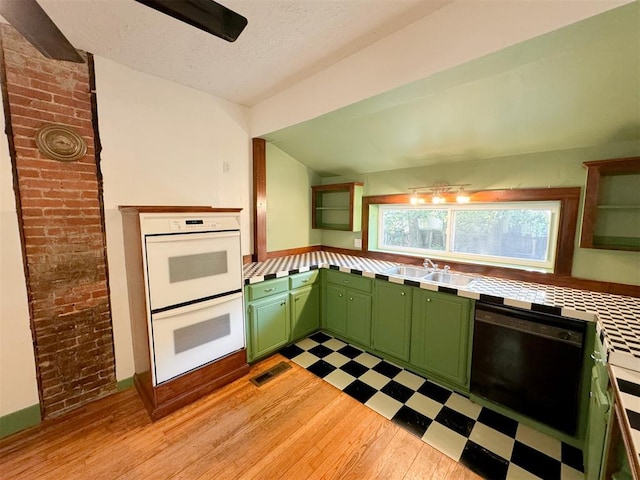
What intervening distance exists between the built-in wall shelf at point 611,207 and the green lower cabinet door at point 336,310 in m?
2.01

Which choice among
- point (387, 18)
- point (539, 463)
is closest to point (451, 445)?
point (539, 463)

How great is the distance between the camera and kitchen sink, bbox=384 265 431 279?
2775 mm

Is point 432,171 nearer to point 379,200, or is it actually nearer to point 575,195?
point 379,200

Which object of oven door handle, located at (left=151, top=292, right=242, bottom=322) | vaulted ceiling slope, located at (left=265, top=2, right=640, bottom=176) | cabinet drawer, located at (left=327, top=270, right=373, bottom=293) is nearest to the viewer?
vaulted ceiling slope, located at (left=265, top=2, right=640, bottom=176)

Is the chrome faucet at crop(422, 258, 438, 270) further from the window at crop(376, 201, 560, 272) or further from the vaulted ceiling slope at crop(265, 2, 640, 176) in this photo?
the vaulted ceiling slope at crop(265, 2, 640, 176)

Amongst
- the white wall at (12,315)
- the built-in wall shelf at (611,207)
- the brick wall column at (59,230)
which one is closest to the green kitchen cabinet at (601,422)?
the built-in wall shelf at (611,207)

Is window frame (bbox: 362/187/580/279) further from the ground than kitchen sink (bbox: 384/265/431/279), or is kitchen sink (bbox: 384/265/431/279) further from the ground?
window frame (bbox: 362/187/580/279)

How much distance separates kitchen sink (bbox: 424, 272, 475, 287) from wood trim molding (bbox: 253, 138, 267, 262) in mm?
1844

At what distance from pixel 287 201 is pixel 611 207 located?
289cm

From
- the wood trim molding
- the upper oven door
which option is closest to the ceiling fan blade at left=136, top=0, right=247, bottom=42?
the upper oven door

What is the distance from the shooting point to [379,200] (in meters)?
3.16

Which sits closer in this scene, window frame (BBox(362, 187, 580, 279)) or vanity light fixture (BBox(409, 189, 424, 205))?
window frame (BBox(362, 187, 580, 279))

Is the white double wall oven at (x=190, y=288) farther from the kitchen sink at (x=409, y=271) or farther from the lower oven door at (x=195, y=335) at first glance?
the kitchen sink at (x=409, y=271)

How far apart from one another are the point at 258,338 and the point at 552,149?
9.69ft
